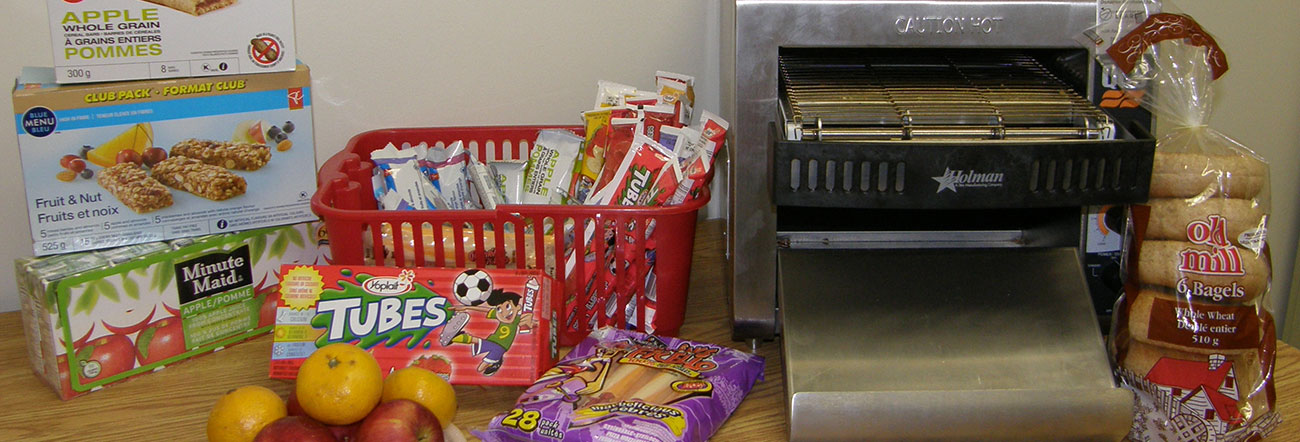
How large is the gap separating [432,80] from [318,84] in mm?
144

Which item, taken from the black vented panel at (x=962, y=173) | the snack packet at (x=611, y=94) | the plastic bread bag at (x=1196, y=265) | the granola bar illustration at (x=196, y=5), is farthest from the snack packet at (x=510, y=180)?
the plastic bread bag at (x=1196, y=265)

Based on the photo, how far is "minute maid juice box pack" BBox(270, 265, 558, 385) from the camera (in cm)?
95

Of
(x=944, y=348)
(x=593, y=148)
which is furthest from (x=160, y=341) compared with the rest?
(x=944, y=348)

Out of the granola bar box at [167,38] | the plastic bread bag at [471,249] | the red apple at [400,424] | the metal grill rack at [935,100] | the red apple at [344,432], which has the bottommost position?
the red apple at [344,432]

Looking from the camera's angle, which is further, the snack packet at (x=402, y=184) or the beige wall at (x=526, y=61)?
the beige wall at (x=526, y=61)

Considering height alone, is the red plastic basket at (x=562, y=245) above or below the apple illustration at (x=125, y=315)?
above

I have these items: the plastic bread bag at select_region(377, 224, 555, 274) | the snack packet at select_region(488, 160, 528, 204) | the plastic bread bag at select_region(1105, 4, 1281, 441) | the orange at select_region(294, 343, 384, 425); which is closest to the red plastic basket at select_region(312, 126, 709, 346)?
the plastic bread bag at select_region(377, 224, 555, 274)

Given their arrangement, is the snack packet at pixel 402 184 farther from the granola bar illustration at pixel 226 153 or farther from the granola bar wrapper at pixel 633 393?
the granola bar wrapper at pixel 633 393

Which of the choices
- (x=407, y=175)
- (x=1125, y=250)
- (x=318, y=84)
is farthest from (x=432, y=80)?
(x=1125, y=250)

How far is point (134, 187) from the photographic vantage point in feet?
3.33

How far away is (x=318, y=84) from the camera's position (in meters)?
1.28

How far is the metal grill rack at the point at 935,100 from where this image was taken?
2.78 ft

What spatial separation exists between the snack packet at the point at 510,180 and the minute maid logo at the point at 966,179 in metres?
0.55

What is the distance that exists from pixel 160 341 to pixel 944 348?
78 cm
